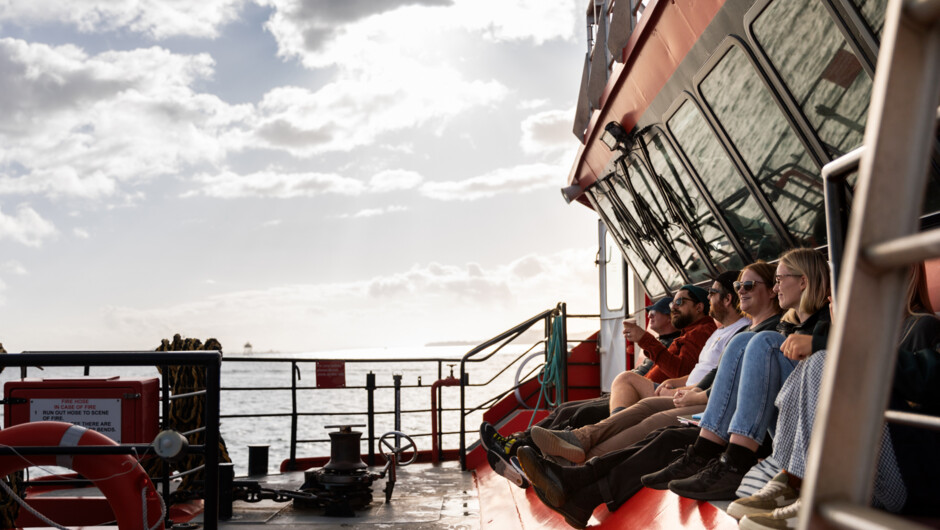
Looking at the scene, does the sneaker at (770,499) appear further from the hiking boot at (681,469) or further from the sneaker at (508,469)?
the sneaker at (508,469)

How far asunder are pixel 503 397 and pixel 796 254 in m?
5.77

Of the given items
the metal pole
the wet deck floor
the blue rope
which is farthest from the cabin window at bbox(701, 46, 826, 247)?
the blue rope

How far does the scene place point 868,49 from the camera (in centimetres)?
285

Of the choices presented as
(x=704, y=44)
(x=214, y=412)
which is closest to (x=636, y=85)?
(x=704, y=44)

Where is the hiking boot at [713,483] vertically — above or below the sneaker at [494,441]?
above

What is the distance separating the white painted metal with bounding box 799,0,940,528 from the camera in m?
0.73

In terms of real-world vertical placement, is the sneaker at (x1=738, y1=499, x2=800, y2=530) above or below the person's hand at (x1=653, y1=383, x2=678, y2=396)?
below

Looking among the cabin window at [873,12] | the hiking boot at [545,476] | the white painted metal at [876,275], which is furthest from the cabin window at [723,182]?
the white painted metal at [876,275]

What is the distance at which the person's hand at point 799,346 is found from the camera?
7.72ft

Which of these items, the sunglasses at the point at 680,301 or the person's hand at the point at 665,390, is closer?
the person's hand at the point at 665,390

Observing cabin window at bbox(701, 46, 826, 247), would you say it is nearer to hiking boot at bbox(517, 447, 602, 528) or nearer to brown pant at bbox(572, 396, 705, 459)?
brown pant at bbox(572, 396, 705, 459)

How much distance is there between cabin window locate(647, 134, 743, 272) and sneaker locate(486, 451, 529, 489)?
1.88 m

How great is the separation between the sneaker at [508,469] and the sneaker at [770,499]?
2.39m

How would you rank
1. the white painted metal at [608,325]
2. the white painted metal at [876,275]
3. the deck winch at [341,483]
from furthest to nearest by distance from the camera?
the white painted metal at [608,325] → the deck winch at [341,483] → the white painted metal at [876,275]
